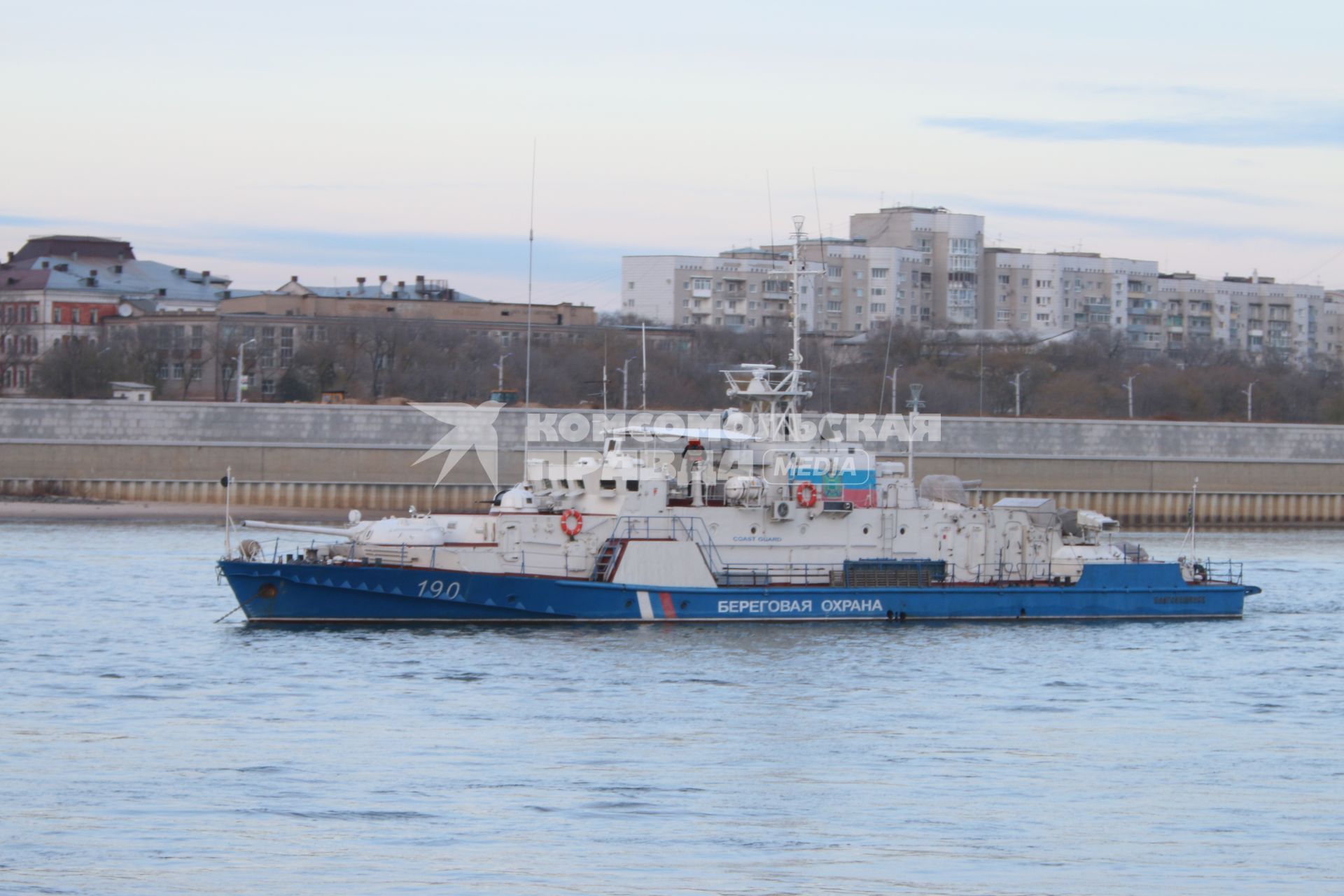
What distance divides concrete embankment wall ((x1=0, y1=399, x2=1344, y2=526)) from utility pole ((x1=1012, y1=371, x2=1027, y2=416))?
12.1 m

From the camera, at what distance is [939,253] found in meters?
136

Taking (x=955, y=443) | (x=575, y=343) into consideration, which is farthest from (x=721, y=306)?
(x=955, y=443)

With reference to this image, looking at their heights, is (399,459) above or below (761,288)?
below

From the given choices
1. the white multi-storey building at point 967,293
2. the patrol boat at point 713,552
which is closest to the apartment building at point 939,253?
the white multi-storey building at point 967,293

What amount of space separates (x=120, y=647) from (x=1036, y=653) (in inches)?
665

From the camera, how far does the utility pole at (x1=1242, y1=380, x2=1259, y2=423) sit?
92.2 meters

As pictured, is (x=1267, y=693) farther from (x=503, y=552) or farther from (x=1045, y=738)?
(x=503, y=552)

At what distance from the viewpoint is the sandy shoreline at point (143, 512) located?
63906 millimetres

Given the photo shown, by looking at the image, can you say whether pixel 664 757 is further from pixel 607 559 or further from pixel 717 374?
pixel 717 374

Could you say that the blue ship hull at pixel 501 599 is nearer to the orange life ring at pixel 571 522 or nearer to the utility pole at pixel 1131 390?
the orange life ring at pixel 571 522

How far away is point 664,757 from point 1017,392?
2656 inches

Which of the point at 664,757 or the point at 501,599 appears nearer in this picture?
the point at 664,757

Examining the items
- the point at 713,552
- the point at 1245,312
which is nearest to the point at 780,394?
the point at 713,552

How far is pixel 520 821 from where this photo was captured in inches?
779
